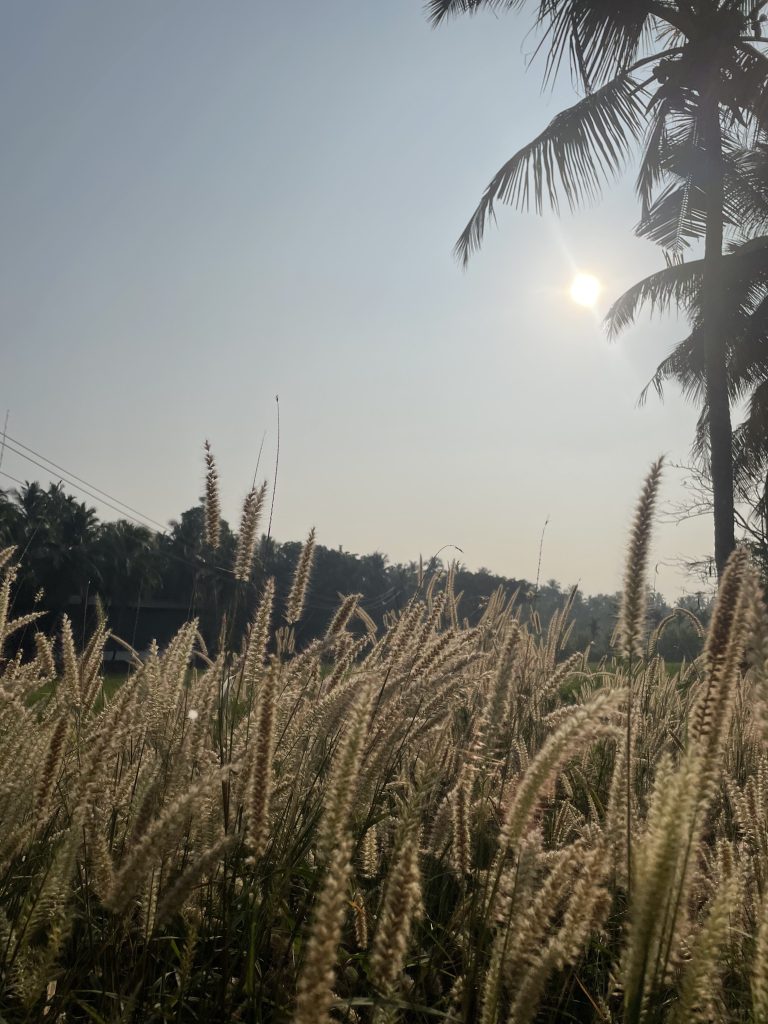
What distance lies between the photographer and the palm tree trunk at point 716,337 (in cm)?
1147

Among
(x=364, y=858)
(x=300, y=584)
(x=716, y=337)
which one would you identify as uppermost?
(x=716, y=337)

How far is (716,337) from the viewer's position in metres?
12.0

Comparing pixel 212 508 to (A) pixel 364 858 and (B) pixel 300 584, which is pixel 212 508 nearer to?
(B) pixel 300 584

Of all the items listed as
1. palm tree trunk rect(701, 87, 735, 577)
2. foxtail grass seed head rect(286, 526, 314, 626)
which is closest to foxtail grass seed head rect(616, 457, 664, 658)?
foxtail grass seed head rect(286, 526, 314, 626)

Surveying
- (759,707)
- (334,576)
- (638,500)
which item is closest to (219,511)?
(638,500)

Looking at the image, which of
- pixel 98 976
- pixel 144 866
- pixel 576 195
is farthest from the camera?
pixel 576 195

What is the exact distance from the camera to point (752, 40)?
11.5 metres

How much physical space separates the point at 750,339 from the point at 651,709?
15545 millimetres

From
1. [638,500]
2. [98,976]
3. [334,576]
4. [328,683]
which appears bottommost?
[98,976]

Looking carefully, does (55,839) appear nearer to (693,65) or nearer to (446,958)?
(446,958)

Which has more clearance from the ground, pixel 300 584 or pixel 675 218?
pixel 675 218

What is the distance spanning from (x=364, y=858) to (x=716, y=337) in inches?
471

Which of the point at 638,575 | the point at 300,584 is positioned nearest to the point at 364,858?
the point at 300,584

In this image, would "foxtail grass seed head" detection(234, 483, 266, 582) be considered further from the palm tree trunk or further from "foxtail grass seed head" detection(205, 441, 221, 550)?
the palm tree trunk
